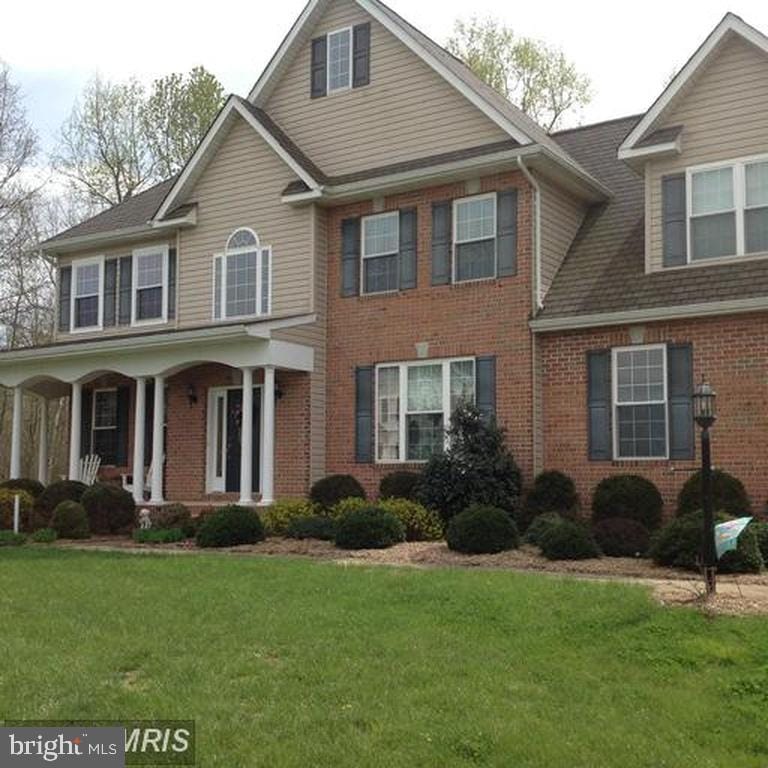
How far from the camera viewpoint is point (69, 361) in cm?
2095

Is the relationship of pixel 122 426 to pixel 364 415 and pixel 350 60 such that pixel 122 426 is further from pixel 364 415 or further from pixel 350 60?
pixel 350 60

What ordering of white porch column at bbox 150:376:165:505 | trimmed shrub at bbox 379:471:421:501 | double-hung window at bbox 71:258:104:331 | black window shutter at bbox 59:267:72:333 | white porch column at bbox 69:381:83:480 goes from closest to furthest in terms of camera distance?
1. trimmed shrub at bbox 379:471:421:501
2. white porch column at bbox 150:376:165:505
3. white porch column at bbox 69:381:83:480
4. double-hung window at bbox 71:258:104:331
5. black window shutter at bbox 59:267:72:333

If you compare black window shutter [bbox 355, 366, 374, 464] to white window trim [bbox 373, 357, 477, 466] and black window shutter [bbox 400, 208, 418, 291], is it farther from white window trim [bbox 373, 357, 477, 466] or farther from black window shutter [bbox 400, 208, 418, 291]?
black window shutter [bbox 400, 208, 418, 291]

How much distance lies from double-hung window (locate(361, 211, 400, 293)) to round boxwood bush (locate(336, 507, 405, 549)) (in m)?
5.24

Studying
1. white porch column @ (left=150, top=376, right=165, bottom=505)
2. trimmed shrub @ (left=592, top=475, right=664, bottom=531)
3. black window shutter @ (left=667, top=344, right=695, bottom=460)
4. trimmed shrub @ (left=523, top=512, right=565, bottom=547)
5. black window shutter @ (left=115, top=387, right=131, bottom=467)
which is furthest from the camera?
black window shutter @ (left=115, top=387, right=131, bottom=467)

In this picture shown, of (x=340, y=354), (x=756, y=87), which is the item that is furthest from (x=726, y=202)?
(x=340, y=354)

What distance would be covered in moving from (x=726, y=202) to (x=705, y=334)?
88.0 inches

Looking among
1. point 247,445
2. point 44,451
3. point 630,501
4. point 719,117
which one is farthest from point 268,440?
point 719,117

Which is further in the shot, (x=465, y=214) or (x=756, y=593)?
(x=465, y=214)

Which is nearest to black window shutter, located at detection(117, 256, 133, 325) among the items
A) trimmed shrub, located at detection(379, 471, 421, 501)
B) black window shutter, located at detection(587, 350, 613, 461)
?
trimmed shrub, located at detection(379, 471, 421, 501)

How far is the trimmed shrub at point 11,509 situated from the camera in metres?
18.9

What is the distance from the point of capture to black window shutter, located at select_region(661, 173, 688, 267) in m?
16.2

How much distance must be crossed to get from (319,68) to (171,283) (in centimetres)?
552

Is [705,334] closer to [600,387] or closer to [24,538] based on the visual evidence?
[600,387]
